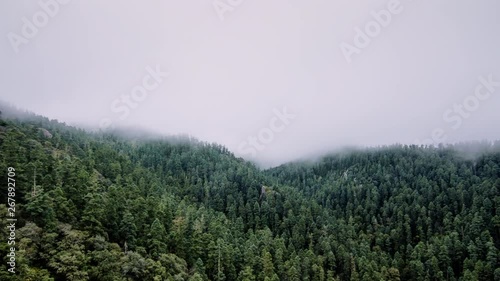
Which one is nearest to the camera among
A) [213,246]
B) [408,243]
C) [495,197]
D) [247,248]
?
[213,246]

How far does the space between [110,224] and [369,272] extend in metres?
76.8

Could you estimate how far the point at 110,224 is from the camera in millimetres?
84438

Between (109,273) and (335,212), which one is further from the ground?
(335,212)

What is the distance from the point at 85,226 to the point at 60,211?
17.4ft

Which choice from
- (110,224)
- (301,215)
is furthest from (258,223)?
(110,224)

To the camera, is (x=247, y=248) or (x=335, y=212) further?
(x=335, y=212)

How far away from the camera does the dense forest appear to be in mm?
69875

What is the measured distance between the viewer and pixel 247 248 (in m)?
114

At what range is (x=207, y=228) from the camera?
12044cm

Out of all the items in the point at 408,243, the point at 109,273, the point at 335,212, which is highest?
the point at 335,212

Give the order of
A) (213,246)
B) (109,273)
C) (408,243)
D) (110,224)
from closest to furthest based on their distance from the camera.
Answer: (109,273) → (110,224) → (213,246) → (408,243)

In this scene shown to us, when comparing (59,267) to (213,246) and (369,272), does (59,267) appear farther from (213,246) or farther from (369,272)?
(369,272)

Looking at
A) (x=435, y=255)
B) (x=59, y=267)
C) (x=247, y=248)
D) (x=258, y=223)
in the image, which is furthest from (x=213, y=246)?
(x=435, y=255)

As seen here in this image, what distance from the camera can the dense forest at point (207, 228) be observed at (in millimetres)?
69875
